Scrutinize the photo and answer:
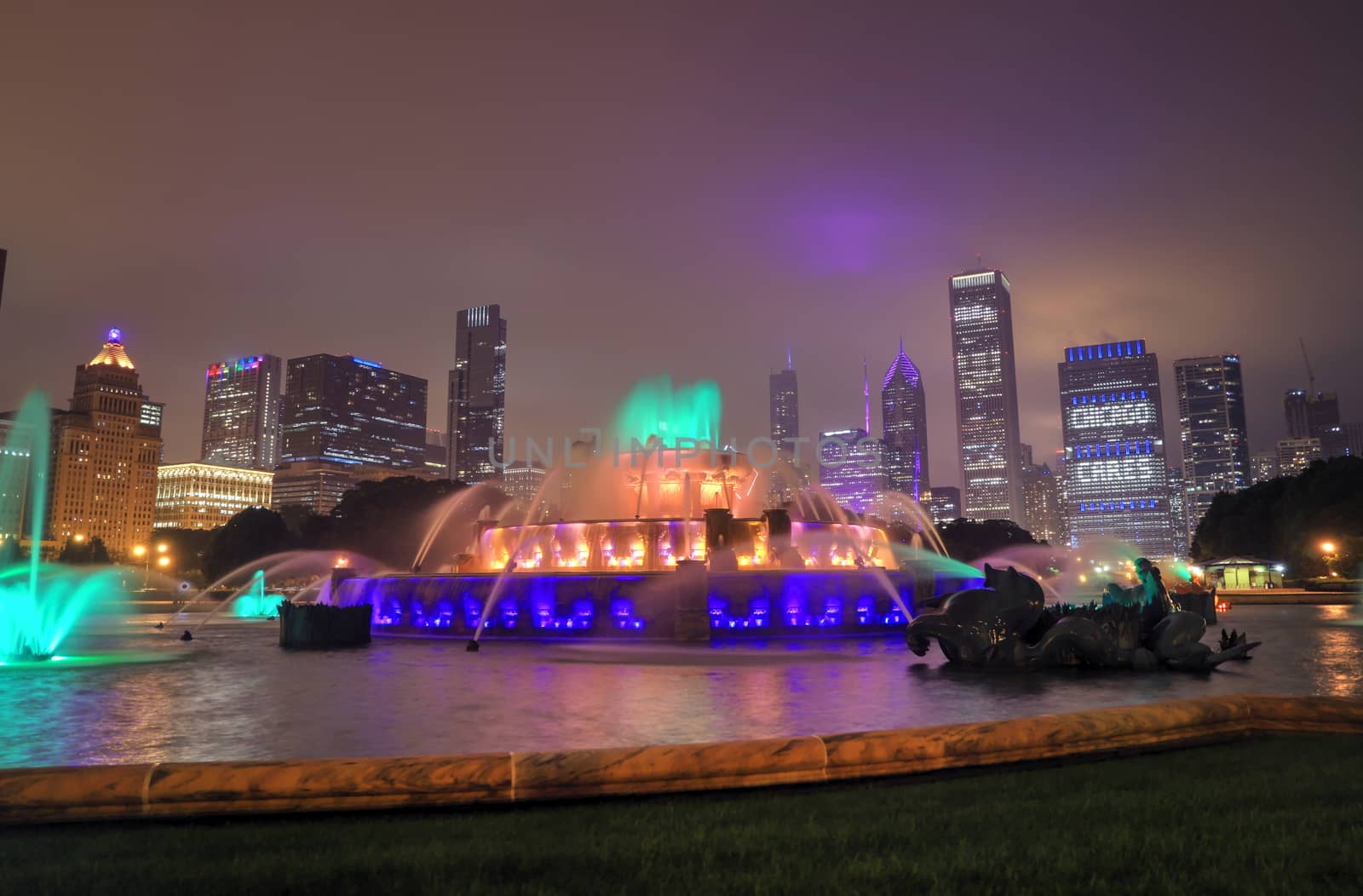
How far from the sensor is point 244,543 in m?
89.2

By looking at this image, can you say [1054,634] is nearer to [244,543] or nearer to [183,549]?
[244,543]

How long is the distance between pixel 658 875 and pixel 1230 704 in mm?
6738

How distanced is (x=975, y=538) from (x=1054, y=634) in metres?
93.6

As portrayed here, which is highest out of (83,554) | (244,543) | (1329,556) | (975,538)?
(975,538)

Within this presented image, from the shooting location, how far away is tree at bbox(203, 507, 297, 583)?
8888 centimetres

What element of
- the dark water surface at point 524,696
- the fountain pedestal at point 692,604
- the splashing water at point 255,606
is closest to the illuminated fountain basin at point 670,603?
the fountain pedestal at point 692,604

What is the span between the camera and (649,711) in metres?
12.2

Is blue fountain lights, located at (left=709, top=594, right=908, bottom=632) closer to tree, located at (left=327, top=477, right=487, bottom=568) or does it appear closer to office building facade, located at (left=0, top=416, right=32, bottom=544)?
tree, located at (left=327, top=477, right=487, bottom=568)

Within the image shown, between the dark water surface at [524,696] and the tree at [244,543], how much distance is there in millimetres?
71427

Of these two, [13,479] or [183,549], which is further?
[183,549]

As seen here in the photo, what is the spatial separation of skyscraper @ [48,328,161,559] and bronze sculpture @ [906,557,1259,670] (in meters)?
151

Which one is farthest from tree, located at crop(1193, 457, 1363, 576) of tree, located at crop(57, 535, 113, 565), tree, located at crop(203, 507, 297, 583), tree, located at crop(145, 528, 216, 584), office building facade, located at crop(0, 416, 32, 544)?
tree, located at crop(57, 535, 113, 565)

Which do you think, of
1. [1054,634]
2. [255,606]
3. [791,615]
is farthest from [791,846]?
[255,606]

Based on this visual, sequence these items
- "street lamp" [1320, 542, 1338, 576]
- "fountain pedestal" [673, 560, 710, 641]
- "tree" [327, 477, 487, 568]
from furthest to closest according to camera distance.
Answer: "tree" [327, 477, 487, 568] → "street lamp" [1320, 542, 1338, 576] → "fountain pedestal" [673, 560, 710, 641]
